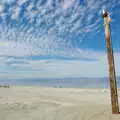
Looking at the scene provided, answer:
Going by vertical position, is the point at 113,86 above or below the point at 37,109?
above

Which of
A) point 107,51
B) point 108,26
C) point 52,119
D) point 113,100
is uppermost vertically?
Answer: point 108,26

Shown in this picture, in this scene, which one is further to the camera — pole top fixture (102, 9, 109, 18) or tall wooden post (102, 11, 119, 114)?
pole top fixture (102, 9, 109, 18)

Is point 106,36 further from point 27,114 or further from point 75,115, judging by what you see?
point 27,114

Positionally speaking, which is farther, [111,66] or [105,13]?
[105,13]

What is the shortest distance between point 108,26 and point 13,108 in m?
7.06

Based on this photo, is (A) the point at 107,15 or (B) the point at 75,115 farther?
(B) the point at 75,115

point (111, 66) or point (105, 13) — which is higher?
point (105, 13)

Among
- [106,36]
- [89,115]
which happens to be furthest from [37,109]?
[106,36]

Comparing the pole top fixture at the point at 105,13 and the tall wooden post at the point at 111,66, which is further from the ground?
the pole top fixture at the point at 105,13

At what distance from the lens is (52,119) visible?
13.3 m

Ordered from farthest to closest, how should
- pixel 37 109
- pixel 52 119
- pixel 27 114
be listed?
pixel 37 109, pixel 27 114, pixel 52 119

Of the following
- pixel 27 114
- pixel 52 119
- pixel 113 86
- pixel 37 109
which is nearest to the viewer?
pixel 113 86

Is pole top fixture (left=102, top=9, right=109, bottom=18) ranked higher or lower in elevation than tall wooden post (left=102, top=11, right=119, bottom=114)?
higher

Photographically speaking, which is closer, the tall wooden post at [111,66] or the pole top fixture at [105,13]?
the tall wooden post at [111,66]
